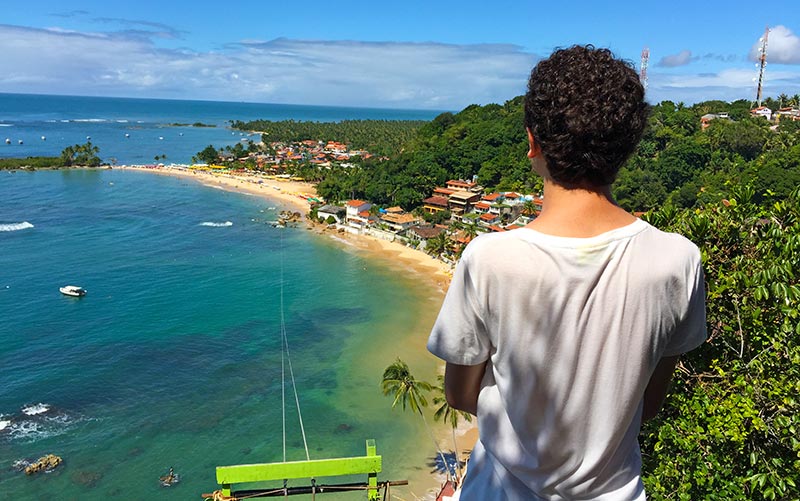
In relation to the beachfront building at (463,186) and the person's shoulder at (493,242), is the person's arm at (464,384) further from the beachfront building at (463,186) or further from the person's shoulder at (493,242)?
the beachfront building at (463,186)

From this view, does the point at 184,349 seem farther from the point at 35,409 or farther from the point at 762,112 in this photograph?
the point at 762,112

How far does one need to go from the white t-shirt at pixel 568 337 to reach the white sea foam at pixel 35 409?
17.3 m

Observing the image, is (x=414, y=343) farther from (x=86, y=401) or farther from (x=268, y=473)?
(x=268, y=473)

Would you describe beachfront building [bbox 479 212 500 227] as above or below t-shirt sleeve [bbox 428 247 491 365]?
below

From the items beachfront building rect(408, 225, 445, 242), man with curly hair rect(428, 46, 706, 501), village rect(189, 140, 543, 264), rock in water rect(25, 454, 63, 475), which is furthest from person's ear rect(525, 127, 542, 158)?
beachfront building rect(408, 225, 445, 242)

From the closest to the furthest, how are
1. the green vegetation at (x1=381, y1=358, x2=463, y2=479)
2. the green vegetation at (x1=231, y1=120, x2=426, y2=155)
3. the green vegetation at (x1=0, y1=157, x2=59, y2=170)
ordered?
the green vegetation at (x1=381, y1=358, x2=463, y2=479), the green vegetation at (x1=0, y1=157, x2=59, y2=170), the green vegetation at (x1=231, y1=120, x2=426, y2=155)

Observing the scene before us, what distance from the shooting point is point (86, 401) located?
50.0 ft

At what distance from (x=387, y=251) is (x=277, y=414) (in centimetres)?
1667

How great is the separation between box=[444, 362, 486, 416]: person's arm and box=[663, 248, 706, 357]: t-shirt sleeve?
35 centimetres

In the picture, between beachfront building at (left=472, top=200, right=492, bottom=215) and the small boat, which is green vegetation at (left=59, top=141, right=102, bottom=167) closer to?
the small boat

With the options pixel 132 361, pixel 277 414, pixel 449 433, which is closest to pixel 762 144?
pixel 449 433

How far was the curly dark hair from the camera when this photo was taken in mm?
898

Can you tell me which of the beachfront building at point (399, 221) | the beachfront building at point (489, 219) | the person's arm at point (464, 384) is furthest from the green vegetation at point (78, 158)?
the person's arm at point (464, 384)

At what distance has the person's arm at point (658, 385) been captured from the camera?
1.05m
